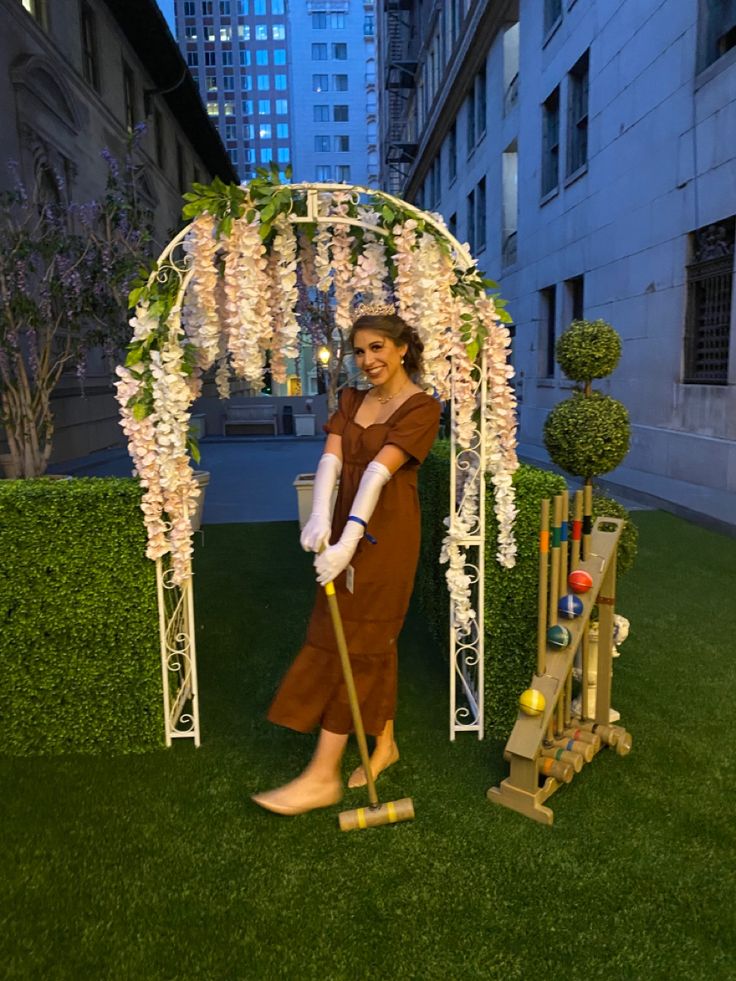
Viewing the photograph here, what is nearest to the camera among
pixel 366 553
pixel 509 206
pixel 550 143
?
pixel 366 553

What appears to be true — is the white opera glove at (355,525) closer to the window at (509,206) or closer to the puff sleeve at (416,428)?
the puff sleeve at (416,428)

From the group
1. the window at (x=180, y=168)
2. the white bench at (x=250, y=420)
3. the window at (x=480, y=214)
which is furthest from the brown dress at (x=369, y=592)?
the window at (x=180, y=168)

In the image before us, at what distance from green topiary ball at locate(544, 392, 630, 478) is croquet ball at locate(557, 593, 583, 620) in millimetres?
2057

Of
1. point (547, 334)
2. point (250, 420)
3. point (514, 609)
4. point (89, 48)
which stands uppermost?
point (89, 48)

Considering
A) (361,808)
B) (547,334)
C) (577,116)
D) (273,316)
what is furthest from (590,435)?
(547,334)

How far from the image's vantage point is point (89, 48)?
17484 millimetres

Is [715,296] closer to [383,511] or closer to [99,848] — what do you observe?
[383,511]

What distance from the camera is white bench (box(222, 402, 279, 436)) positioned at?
1041 inches

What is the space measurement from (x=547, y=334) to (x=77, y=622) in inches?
657

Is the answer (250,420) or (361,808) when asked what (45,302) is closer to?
(361,808)

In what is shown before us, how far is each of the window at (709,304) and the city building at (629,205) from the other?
0.02 meters

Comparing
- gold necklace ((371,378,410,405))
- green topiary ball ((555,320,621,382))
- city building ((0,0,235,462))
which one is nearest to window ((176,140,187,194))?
city building ((0,0,235,462))

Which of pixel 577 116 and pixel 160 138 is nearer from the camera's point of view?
pixel 577 116

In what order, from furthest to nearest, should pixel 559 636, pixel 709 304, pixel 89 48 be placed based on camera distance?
pixel 89 48 < pixel 709 304 < pixel 559 636
